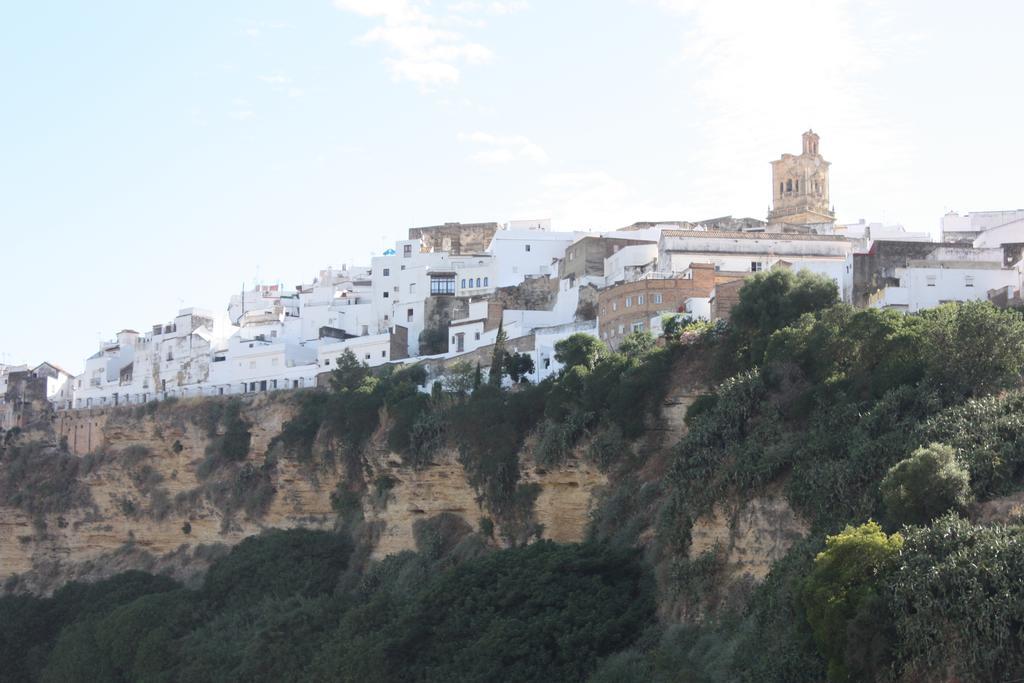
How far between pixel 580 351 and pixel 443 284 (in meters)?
15.1

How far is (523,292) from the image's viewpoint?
1873 inches

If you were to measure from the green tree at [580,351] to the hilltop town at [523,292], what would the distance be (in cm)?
Result: 191

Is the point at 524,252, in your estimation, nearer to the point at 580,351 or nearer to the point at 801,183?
the point at 801,183

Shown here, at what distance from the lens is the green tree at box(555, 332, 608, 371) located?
3650cm

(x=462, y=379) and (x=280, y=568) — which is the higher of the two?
(x=462, y=379)

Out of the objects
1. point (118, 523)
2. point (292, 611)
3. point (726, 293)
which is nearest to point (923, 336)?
point (726, 293)

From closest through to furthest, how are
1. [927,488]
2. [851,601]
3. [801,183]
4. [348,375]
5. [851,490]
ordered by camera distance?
[851,601]
[927,488]
[851,490]
[348,375]
[801,183]

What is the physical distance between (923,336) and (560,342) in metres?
12.5

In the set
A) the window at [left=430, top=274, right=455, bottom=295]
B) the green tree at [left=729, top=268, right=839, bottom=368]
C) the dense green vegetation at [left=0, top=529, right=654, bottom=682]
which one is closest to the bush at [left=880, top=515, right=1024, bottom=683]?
the dense green vegetation at [left=0, top=529, right=654, bottom=682]

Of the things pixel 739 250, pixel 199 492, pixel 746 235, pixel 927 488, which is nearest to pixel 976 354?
pixel 927 488

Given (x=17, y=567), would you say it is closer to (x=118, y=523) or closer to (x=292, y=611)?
(x=118, y=523)

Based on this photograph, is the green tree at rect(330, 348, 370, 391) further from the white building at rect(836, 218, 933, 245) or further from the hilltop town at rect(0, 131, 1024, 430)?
the white building at rect(836, 218, 933, 245)

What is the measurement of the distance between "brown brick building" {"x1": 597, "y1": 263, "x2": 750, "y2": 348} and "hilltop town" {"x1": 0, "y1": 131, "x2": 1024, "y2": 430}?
0.04 meters

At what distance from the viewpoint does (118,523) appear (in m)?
49.0
